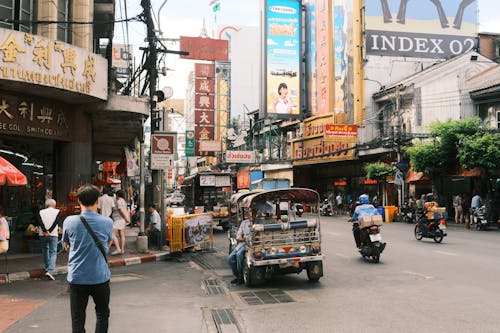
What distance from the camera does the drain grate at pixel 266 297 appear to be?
27.1ft

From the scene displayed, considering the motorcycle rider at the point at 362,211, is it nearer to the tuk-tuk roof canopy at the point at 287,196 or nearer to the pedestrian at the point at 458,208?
the tuk-tuk roof canopy at the point at 287,196

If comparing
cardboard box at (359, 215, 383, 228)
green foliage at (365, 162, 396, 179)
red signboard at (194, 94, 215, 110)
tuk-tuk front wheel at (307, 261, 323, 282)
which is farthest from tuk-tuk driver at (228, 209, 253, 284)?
red signboard at (194, 94, 215, 110)

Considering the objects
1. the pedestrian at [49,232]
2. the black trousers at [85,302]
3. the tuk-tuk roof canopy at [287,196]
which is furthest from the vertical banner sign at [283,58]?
the black trousers at [85,302]

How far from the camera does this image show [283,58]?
46750 millimetres

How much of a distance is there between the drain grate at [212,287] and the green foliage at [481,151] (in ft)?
57.6

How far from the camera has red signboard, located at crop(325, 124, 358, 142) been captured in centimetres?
3335

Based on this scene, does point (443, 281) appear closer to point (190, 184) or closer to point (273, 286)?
point (273, 286)

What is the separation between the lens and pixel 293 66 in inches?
1847

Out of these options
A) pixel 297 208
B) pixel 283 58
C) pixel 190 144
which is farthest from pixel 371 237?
pixel 190 144

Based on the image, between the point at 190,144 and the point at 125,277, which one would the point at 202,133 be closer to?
the point at 190,144

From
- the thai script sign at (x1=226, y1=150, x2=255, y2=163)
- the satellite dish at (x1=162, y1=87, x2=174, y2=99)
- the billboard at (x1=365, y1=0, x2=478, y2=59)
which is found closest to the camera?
the satellite dish at (x1=162, y1=87, x2=174, y2=99)

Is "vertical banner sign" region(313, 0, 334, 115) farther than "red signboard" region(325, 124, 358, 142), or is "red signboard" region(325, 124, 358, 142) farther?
"vertical banner sign" region(313, 0, 334, 115)

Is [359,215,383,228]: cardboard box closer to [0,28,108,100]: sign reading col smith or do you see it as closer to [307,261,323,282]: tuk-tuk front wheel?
[307,261,323,282]: tuk-tuk front wheel

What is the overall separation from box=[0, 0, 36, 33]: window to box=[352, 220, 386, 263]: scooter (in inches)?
413
